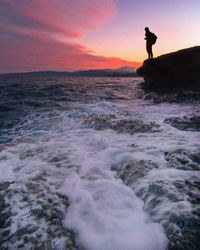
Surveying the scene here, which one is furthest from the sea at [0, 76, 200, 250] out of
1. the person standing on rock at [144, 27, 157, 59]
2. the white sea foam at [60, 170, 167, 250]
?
the person standing on rock at [144, 27, 157, 59]

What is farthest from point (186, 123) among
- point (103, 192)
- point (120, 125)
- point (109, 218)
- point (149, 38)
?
point (149, 38)

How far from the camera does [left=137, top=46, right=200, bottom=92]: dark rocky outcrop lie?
750 inches

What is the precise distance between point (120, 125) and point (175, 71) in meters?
13.7

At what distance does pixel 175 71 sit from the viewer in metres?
20.3

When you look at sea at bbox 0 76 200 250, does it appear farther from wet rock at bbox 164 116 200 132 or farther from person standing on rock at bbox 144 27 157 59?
person standing on rock at bbox 144 27 157 59

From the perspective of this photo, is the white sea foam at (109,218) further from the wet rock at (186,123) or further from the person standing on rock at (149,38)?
the person standing on rock at (149,38)

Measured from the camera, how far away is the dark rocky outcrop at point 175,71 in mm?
19047

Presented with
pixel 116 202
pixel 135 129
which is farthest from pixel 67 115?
pixel 116 202

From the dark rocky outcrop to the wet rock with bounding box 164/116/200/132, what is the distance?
987cm

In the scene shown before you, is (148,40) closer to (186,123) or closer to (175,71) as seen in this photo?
(175,71)

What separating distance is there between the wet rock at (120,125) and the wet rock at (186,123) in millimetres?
666

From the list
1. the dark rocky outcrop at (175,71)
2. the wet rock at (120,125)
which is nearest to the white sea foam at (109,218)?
the wet rock at (120,125)

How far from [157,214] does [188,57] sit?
18355mm

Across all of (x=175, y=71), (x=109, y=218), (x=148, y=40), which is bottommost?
(x=109, y=218)
